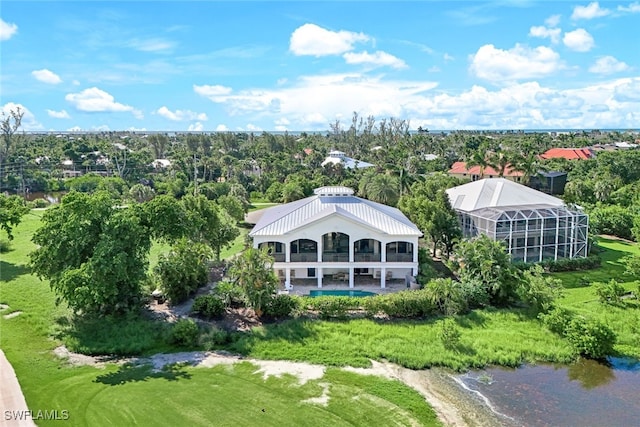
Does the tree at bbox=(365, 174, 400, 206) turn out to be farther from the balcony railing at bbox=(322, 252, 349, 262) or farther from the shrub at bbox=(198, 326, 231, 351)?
the shrub at bbox=(198, 326, 231, 351)

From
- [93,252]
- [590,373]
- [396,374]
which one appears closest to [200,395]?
[396,374]

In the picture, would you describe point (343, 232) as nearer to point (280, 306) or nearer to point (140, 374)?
point (280, 306)

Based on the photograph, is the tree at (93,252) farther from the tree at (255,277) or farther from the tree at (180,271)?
the tree at (255,277)

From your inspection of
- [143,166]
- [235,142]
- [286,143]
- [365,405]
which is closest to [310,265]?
[365,405]

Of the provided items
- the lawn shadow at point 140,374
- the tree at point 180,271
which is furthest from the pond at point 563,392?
the tree at point 180,271

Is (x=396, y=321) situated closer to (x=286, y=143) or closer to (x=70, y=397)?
(x=70, y=397)

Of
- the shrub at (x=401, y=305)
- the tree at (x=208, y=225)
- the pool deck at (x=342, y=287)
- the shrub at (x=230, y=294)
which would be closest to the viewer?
the shrub at (x=401, y=305)
